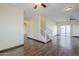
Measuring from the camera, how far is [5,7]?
3.84 metres

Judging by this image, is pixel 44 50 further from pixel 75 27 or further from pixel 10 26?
pixel 75 27

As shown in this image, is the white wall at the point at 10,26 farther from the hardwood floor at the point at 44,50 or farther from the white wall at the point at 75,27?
the white wall at the point at 75,27

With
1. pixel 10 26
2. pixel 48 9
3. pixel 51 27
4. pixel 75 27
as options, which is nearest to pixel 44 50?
pixel 10 26

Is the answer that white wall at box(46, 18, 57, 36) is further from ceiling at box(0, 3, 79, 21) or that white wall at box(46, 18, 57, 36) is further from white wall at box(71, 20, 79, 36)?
ceiling at box(0, 3, 79, 21)

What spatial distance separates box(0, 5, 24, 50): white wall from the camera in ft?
12.6

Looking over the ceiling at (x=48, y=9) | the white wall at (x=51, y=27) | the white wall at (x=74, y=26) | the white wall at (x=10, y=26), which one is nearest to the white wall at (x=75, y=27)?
the white wall at (x=74, y=26)

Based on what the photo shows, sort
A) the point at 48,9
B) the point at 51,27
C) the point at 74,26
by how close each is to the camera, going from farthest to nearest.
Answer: the point at 51,27
the point at 74,26
the point at 48,9

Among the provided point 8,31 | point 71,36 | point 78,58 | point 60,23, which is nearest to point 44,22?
point 60,23

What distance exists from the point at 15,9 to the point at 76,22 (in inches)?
199

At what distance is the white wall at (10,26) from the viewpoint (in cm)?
385

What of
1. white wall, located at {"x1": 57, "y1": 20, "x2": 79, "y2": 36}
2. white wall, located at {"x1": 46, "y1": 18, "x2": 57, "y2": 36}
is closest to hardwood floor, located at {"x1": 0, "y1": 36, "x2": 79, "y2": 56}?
white wall, located at {"x1": 57, "y1": 20, "x2": 79, "y2": 36}

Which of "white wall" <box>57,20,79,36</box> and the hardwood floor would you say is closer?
the hardwood floor

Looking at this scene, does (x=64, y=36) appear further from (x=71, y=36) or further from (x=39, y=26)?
(x=39, y=26)

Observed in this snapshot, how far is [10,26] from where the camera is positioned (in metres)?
4.16
